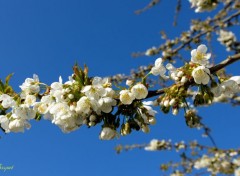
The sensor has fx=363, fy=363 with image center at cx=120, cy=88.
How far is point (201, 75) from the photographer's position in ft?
5.85

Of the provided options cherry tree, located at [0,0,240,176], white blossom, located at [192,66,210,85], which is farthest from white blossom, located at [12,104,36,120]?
white blossom, located at [192,66,210,85]

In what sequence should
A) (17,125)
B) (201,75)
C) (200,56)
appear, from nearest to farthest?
(201,75) < (200,56) < (17,125)

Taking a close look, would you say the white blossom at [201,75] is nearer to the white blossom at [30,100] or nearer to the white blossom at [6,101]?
the white blossom at [30,100]

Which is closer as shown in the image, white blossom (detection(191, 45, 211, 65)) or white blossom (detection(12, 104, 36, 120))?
white blossom (detection(191, 45, 211, 65))

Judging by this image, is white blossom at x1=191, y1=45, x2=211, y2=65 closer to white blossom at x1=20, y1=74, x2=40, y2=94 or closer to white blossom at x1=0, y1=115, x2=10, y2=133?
white blossom at x1=20, y1=74, x2=40, y2=94

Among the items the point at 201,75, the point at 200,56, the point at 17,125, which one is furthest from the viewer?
the point at 17,125

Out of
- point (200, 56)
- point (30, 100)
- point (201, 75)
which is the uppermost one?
point (30, 100)

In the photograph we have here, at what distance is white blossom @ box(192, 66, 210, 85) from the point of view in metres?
1.78

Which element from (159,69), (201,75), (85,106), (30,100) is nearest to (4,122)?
(30,100)

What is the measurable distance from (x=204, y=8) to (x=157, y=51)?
231 cm

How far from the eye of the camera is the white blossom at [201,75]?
178 centimetres

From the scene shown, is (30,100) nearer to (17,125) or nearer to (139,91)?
(17,125)

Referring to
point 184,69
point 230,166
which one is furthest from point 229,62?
point 230,166

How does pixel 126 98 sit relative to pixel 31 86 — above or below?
below
